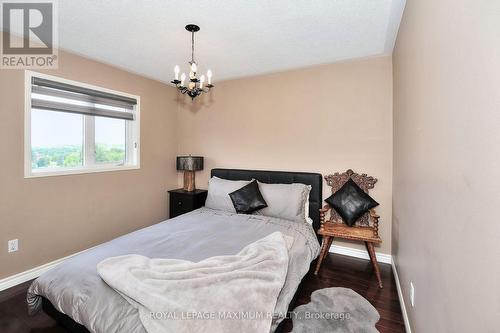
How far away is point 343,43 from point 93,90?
10.2 feet

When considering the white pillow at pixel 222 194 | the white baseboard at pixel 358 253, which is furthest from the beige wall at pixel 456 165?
the white pillow at pixel 222 194

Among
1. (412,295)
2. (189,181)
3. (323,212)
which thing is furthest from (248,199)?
(412,295)

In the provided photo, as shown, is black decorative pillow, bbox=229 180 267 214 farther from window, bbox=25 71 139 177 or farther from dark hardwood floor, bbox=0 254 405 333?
window, bbox=25 71 139 177

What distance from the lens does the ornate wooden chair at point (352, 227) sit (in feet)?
8.43

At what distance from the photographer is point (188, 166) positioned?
398 centimetres

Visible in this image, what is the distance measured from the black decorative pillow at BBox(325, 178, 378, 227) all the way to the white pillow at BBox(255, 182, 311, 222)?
0.38 meters

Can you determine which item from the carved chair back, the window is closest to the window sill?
the window

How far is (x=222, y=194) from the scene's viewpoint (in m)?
3.41

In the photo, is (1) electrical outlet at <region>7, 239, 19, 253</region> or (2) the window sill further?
(2) the window sill

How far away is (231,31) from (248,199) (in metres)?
1.95

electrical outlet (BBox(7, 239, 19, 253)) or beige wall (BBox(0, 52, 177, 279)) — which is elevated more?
beige wall (BBox(0, 52, 177, 279))

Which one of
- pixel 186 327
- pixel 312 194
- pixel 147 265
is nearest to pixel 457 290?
pixel 186 327

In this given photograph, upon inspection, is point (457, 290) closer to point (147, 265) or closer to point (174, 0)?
point (147, 265)

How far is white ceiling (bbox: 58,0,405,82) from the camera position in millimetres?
2016
